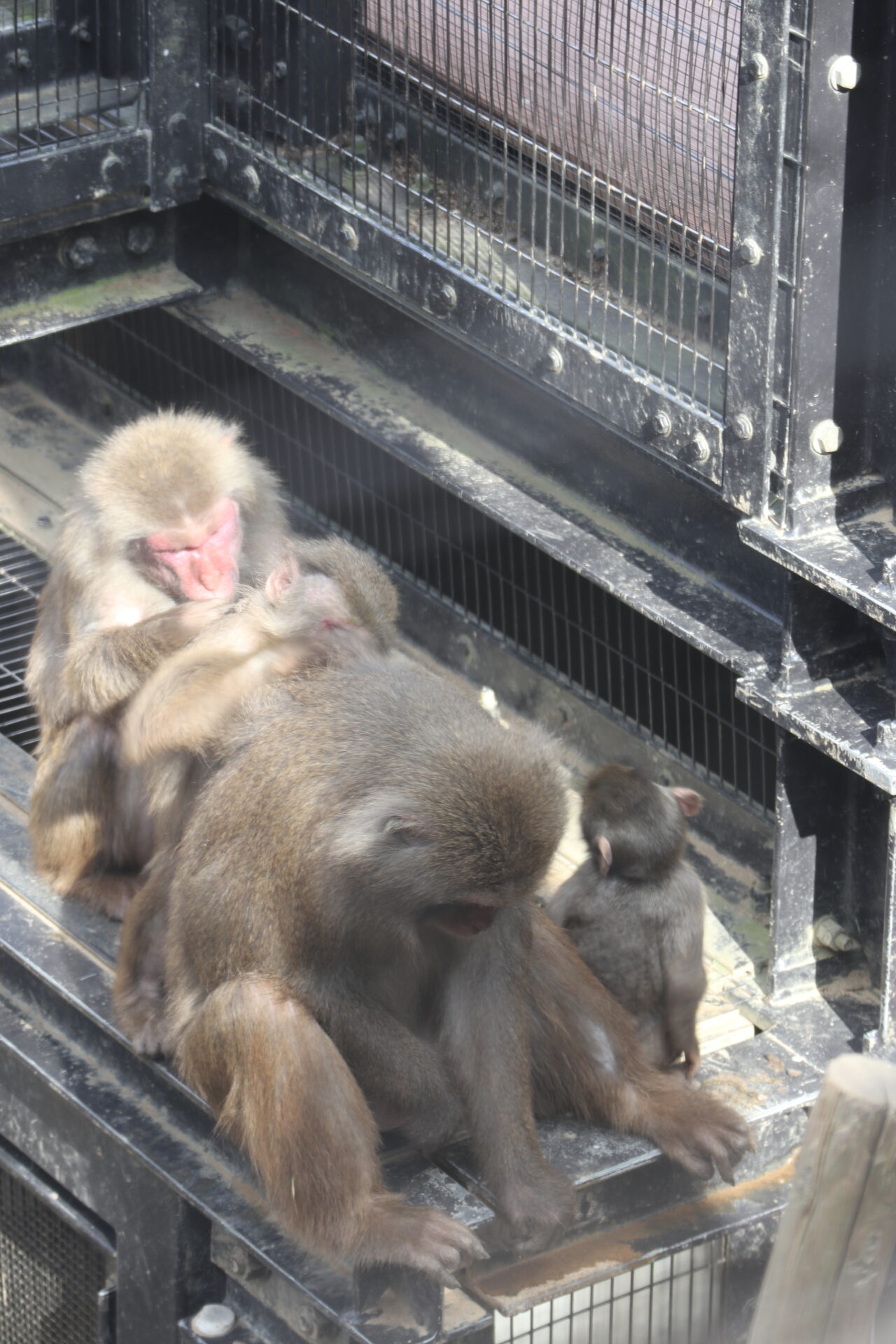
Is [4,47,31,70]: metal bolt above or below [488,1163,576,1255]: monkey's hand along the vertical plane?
above

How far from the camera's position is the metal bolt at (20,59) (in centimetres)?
745

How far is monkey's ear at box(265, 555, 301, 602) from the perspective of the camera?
5633mm

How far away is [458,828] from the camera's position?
4535 millimetres

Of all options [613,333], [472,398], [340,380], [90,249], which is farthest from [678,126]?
[90,249]

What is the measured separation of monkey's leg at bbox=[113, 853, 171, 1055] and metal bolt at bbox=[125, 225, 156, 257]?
3097 mm

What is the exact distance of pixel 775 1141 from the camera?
577 centimetres

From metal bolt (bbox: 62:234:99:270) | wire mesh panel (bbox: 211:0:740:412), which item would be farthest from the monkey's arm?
metal bolt (bbox: 62:234:99:270)

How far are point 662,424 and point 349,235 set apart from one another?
5.35ft

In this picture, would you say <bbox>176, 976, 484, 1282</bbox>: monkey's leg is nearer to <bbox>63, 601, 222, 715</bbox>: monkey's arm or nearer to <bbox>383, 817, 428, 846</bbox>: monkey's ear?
<bbox>383, 817, 428, 846</bbox>: monkey's ear

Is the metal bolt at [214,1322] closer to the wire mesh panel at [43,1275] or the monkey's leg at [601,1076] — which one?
the wire mesh panel at [43,1275]

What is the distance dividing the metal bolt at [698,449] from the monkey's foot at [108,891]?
1.95 m

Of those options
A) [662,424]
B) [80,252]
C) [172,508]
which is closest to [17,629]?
[80,252]

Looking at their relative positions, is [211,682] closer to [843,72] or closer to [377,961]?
[377,961]

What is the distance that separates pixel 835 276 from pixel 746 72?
0.55 meters
